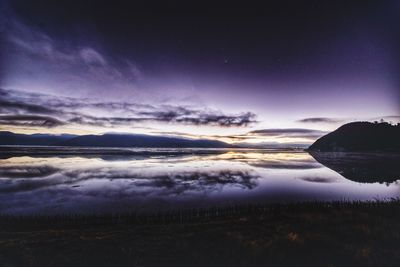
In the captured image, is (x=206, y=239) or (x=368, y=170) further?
(x=368, y=170)

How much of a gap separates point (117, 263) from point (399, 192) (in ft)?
112

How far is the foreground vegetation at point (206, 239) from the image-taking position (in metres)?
11.5

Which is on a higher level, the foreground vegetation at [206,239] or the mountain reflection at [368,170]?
the mountain reflection at [368,170]

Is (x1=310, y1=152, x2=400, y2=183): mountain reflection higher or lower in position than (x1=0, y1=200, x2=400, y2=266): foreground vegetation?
higher

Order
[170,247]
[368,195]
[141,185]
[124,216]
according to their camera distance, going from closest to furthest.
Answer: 1. [170,247]
2. [124,216]
3. [368,195]
4. [141,185]

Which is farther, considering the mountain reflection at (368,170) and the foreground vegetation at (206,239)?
the mountain reflection at (368,170)

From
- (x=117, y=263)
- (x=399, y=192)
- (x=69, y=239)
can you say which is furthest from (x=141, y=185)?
(x=399, y=192)

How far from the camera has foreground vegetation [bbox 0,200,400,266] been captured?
37.8 feet

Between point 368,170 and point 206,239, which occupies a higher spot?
point 368,170

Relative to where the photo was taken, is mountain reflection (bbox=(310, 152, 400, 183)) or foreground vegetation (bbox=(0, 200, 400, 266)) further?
mountain reflection (bbox=(310, 152, 400, 183))

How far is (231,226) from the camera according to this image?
16.3 m

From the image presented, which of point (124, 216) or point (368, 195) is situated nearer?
point (124, 216)

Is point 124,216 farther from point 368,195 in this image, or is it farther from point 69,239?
point 368,195

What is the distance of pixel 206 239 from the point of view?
14.0 m
